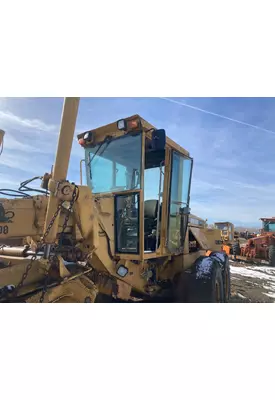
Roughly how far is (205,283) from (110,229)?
1608 millimetres

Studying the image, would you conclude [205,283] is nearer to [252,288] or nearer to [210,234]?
[210,234]

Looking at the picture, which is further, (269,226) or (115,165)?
(269,226)

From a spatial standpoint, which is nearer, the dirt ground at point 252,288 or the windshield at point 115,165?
the windshield at point 115,165

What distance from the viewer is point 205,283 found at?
3.76 m

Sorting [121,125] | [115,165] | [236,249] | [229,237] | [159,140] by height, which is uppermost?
[121,125]

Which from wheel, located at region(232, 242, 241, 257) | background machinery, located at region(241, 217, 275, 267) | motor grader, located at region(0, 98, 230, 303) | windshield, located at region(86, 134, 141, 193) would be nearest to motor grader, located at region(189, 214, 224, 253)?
motor grader, located at region(0, 98, 230, 303)

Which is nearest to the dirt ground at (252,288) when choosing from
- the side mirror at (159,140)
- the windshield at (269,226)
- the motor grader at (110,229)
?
the motor grader at (110,229)

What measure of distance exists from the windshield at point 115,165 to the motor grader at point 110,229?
0.5 inches

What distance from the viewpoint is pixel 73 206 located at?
255 centimetres

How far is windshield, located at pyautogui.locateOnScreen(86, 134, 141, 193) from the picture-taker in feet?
10.9

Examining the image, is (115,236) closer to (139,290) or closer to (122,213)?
(122,213)

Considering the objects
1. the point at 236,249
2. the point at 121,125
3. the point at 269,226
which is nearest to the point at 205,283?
the point at 121,125

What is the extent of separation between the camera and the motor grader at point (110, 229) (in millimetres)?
2477

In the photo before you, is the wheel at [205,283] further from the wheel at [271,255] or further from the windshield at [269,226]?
the windshield at [269,226]
